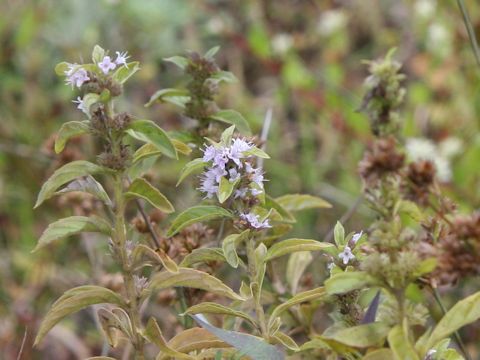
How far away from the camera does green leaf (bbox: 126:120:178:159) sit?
3.40 ft

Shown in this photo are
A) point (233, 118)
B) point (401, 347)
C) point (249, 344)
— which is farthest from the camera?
point (233, 118)

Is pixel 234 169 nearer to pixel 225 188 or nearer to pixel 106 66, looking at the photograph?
pixel 225 188

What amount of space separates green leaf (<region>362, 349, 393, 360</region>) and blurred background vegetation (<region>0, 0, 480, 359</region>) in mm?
1124

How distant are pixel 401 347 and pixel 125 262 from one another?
40 cm

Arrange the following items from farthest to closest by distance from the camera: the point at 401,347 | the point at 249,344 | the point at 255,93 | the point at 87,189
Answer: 1. the point at 255,93
2. the point at 87,189
3. the point at 249,344
4. the point at 401,347

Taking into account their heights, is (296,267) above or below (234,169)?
below

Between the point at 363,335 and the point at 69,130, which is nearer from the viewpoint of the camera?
the point at 363,335

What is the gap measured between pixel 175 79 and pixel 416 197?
2.53 metres

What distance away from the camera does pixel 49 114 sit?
317 centimetres

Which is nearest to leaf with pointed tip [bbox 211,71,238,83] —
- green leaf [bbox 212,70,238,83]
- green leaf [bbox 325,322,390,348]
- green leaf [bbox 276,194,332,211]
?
green leaf [bbox 212,70,238,83]

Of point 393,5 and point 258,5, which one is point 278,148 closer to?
point 258,5

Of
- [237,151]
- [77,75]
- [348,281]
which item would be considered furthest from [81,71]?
[348,281]

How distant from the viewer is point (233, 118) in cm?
133

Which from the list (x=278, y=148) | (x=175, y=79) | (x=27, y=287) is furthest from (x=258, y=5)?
(x=27, y=287)
